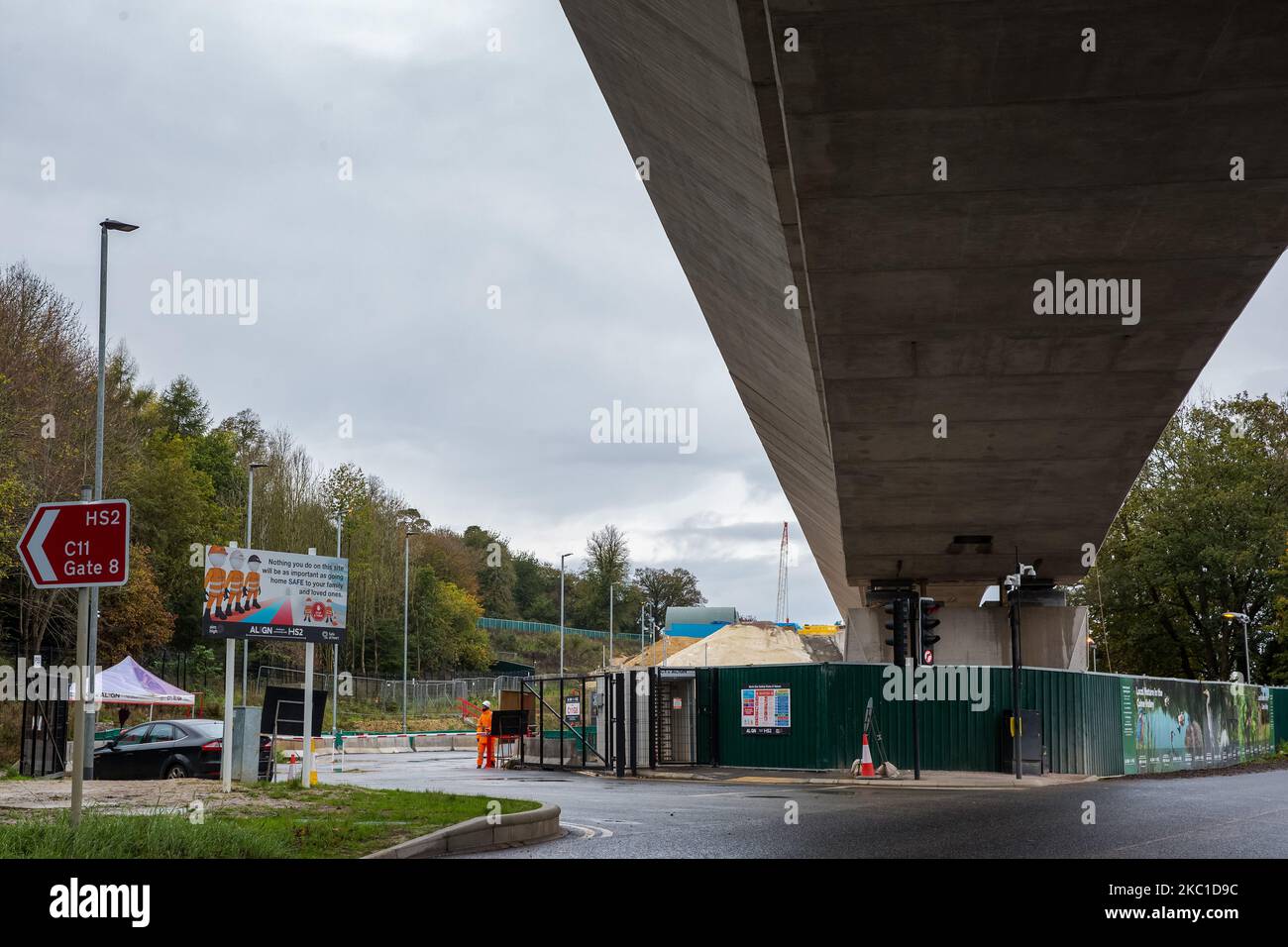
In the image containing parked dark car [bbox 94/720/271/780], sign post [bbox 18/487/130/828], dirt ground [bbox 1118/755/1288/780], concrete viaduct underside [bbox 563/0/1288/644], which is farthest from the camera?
dirt ground [bbox 1118/755/1288/780]

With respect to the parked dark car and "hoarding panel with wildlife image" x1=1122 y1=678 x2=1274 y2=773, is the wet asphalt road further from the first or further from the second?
"hoarding panel with wildlife image" x1=1122 y1=678 x2=1274 y2=773

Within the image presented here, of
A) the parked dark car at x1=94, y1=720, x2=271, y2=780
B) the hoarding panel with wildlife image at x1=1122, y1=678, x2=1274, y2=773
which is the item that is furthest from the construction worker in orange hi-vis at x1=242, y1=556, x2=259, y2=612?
the hoarding panel with wildlife image at x1=1122, y1=678, x2=1274, y2=773

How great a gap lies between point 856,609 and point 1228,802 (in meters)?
13.0

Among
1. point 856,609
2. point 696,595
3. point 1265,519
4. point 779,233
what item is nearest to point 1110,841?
point 779,233

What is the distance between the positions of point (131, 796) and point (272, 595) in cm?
352

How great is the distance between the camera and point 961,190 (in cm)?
1005

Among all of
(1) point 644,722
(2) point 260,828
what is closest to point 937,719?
(1) point 644,722

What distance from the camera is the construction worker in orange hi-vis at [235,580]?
682 inches

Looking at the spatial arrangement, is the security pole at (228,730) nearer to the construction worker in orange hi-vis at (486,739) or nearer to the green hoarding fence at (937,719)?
the green hoarding fence at (937,719)

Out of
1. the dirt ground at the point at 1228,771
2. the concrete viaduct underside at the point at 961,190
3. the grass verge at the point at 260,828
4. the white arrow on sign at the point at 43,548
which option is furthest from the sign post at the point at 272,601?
the dirt ground at the point at 1228,771

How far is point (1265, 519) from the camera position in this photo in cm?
6238

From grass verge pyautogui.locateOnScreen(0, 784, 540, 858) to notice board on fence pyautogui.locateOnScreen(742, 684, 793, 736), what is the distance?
498 inches

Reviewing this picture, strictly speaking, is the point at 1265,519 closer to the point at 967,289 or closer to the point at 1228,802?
the point at 1228,802
